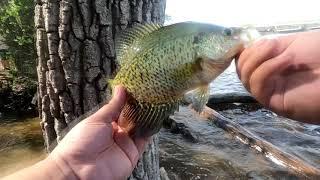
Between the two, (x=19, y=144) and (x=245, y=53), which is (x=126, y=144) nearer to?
(x=245, y=53)

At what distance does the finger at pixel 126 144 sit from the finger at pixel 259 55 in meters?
0.98

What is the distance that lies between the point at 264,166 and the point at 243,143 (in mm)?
1009

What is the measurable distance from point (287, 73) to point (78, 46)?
198 cm

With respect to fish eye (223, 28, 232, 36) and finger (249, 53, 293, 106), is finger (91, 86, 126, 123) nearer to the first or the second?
fish eye (223, 28, 232, 36)

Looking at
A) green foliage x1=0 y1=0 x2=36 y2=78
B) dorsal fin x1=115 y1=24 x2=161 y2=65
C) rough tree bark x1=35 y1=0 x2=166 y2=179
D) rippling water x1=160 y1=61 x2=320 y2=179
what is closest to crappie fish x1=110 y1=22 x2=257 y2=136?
dorsal fin x1=115 y1=24 x2=161 y2=65

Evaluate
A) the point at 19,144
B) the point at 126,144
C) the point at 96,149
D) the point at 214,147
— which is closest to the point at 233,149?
the point at 214,147

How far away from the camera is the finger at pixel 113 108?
2244 millimetres

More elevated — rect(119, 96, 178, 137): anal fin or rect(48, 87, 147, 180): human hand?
rect(119, 96, 178, 137): anal fin

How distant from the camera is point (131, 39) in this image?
224 cm

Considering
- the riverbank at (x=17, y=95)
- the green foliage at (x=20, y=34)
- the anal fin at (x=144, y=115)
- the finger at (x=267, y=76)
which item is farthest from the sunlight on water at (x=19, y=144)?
the finger at (x=267, y=76)

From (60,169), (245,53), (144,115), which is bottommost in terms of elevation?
(60,169)

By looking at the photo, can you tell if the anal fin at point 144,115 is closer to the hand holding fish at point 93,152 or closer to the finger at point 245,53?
the hand holding fish at point 93,152

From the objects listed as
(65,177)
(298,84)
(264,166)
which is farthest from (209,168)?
(298,84)

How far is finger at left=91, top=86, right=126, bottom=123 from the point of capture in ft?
7.36
